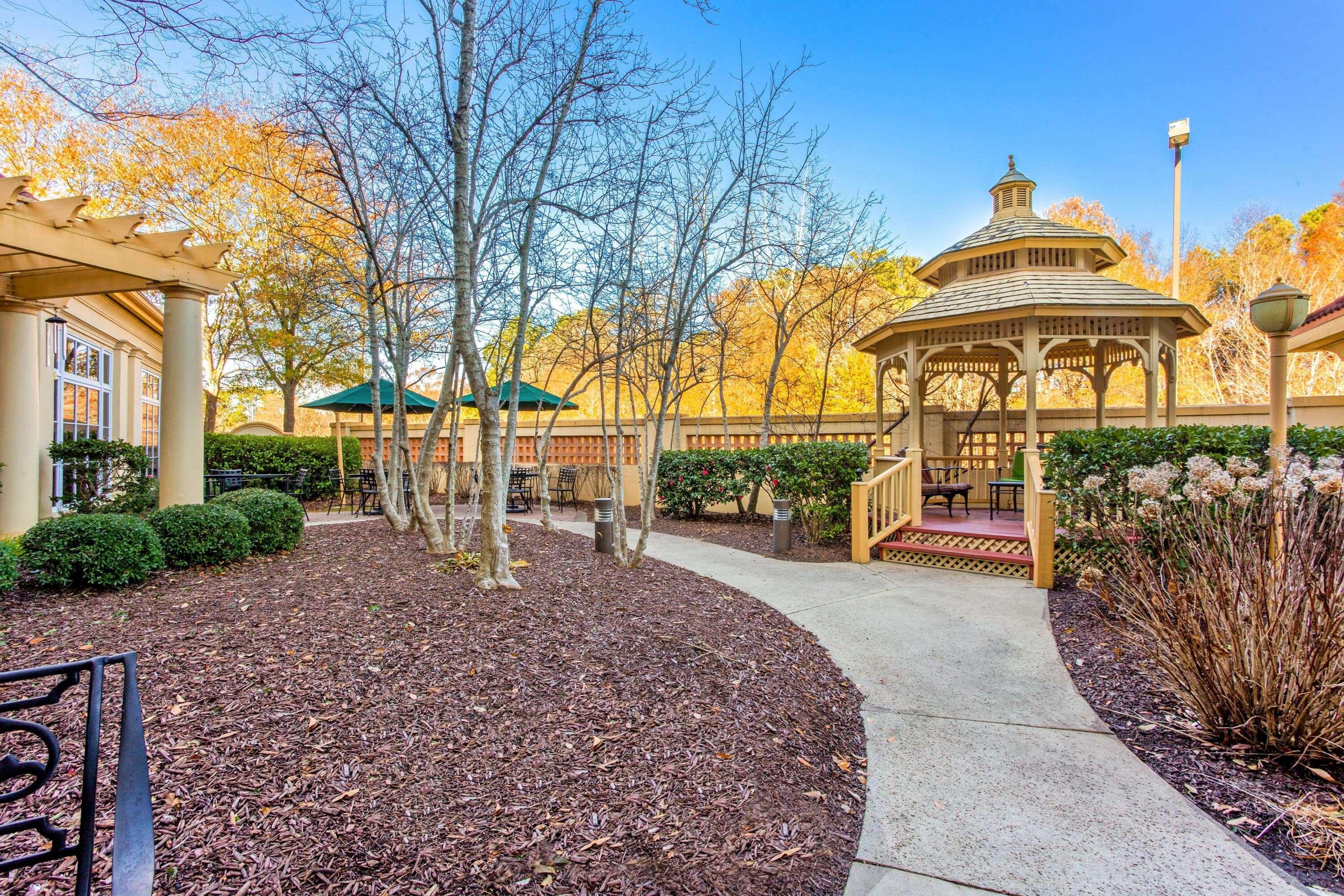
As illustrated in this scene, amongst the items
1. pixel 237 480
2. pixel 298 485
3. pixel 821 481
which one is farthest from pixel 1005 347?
pixel 298 485

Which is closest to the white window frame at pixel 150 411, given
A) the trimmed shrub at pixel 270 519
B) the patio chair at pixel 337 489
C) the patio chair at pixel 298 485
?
the patio chair at pixel 298 485

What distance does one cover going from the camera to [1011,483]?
7.83 metres

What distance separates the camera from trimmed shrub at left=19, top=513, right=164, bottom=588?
3.88 m

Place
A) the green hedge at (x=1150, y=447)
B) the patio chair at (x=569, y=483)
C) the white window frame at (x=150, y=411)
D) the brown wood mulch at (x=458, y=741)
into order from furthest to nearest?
the patio chair at (x=569, y=483) < the white window frame at (x=150, y=411) < the green hedge at (x=1150, y=447) < the brown wood mulch at (x=458, y=741)

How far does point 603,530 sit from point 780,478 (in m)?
3.13

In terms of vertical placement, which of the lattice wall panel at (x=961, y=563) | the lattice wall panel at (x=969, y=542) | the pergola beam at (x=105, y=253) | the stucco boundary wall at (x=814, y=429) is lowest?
the lattice wall panel at (x=961, y=563)

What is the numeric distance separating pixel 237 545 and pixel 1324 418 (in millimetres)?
12422

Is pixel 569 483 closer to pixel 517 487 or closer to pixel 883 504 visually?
pixel 517 487

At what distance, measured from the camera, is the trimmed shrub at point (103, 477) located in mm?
6715

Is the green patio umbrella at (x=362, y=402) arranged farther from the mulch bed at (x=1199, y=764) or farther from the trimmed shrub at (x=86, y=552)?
the mulch bed at (x=1199, y=764)

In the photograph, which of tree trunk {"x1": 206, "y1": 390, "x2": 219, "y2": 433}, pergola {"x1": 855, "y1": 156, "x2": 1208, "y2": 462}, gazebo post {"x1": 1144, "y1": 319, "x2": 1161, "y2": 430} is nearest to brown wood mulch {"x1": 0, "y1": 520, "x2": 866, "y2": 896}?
pergola {"x1": 855, "y1": 156, "x2": 1208, "y2": 462}

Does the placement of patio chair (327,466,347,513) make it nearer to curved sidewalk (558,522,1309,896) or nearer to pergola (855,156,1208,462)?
pergola (855,156,1208,462)

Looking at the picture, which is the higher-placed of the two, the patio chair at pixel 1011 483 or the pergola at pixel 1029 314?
the pergola at pixel 1029 314

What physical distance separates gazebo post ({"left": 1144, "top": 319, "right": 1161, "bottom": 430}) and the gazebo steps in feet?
10.2
